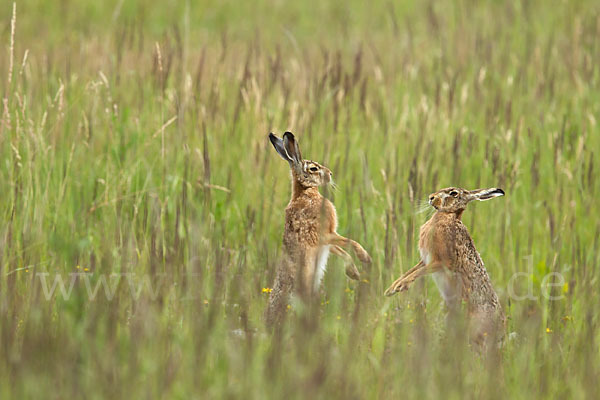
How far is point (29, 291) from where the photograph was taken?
4.16 metres

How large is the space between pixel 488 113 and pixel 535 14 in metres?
4.76

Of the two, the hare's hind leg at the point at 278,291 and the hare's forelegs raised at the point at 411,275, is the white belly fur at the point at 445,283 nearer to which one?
the hare's forelegs raised at the point at 411,275

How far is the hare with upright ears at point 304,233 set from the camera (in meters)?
4.05

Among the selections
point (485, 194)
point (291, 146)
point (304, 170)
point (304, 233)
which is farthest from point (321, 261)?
point (485, 194)

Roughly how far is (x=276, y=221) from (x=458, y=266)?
1.81 metres

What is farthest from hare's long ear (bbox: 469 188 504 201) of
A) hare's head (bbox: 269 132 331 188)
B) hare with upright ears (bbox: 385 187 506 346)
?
hare's head (bbox: 269 132 331 188)

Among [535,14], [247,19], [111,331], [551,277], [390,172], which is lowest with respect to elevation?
[111,331]

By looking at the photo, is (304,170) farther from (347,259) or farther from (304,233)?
(347,259)

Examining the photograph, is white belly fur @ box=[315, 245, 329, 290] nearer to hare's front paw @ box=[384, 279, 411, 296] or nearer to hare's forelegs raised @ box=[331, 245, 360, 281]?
hare's forelegs raised @ box=[331, 245, 360, 281]

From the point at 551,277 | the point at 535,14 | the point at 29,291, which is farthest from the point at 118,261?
the point at 535,14

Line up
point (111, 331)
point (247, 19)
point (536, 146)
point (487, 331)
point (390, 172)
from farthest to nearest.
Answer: point (247, 19) → point (536, 146) → point (390, 172) → point (487, 331) → point (111, 331)

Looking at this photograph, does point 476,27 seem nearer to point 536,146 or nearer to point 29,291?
point 536,146

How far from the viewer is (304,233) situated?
4312 millimetres

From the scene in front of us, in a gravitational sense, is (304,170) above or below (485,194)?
above
